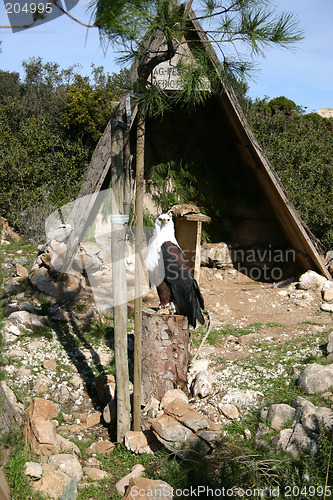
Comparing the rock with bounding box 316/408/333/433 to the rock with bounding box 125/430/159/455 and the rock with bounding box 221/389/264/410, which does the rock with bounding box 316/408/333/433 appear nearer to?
the rock with bounding box 221/389/264/410

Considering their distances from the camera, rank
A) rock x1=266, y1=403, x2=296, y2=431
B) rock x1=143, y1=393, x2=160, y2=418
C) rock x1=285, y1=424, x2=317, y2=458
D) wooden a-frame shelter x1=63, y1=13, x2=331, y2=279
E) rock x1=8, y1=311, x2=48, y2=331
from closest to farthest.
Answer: rock x1=285, y1=424, x2=317, y2=458 → rock x1=266, y1=403, x2=296, y2=431 → rock x1=143, y1=393, x2=160, y2=418 → rock x1=8, y1=311, x2=48, y2=331 → wooden a-frame shelter x1=63, y1=13, x2=331, y2=279

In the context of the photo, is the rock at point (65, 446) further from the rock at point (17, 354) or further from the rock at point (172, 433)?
the rock at point (17, 354)

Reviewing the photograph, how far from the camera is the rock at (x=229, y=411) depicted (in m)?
4.05

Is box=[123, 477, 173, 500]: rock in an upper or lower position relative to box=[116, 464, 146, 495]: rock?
upper

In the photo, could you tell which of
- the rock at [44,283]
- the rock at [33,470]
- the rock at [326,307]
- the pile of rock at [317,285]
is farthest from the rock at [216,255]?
the rock at [33,470]

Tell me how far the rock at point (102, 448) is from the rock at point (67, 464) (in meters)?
0.34

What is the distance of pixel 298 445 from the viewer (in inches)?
129

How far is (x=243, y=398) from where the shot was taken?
422cm

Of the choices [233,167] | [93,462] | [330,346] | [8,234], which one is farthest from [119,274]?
[8,234]

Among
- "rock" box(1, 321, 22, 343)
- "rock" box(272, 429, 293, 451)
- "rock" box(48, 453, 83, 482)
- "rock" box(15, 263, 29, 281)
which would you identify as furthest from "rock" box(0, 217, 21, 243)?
"rock" box(272, 429, 293, 451)

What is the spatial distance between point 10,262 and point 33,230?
1.83 meters

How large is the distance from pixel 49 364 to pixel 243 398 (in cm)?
199

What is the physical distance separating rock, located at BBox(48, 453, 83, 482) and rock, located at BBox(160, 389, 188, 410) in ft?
3.16

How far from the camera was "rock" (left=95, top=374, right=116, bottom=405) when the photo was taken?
4.43 m
